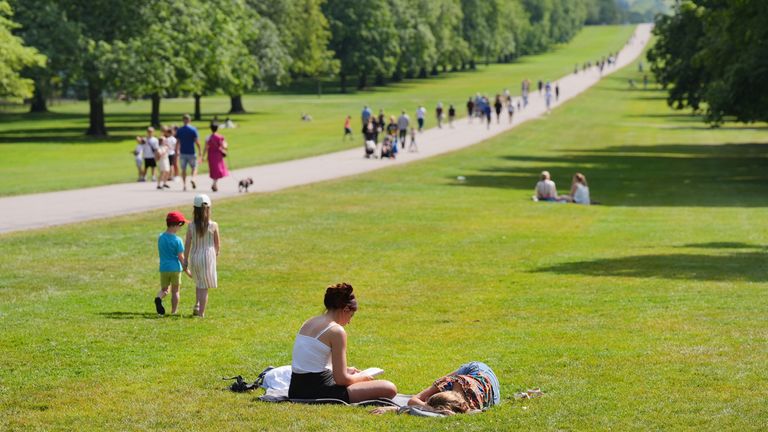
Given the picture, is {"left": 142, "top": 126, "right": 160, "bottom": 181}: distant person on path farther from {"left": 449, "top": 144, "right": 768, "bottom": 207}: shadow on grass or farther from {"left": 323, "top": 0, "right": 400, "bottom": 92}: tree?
{"left": 323, "top": 0, "right": 400, "bottom": 92}: tree

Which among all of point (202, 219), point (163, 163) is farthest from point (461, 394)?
point (163, 163)

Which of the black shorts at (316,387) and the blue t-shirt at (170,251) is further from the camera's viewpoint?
the blue t-shirt at (170,251)

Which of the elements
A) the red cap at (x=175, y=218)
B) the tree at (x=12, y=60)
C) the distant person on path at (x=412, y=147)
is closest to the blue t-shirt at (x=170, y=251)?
the red cap at (x=175, y=218)

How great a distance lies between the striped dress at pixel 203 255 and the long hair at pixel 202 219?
45 millimetres

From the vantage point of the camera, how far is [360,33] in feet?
383

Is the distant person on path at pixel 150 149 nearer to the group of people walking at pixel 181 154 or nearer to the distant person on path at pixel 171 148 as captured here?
the group of people walking at pixel 181 154

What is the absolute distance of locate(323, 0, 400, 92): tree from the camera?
117 meters

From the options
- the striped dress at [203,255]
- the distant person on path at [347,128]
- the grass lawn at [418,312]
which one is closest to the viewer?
the grass lawn at [418,312]

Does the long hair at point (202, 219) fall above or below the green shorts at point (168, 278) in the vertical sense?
above

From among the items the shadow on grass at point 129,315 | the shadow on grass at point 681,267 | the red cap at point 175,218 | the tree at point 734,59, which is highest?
the tree at point 734,59

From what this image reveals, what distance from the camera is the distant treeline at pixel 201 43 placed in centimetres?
6122

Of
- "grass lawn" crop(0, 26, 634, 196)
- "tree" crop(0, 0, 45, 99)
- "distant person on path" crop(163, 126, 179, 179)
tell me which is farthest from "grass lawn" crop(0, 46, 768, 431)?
"tree" crop(0, 0, 45, 99)

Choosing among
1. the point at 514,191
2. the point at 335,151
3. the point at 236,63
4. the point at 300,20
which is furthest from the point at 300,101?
the point at 514,191

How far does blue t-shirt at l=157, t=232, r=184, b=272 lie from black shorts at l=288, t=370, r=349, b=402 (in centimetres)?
498
